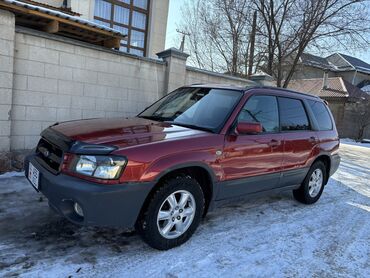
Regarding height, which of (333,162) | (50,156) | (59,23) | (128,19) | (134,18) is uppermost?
(134,18)

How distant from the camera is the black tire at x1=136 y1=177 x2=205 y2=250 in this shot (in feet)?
10.6

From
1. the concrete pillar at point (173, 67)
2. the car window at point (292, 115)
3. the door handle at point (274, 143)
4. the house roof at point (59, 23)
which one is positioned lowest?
the door handle at point (274, 143)

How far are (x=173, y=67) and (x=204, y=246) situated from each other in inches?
228

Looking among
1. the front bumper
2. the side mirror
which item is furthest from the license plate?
the side mirror

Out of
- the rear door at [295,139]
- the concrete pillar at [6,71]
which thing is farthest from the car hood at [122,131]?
the concrete pillar at [6,71]

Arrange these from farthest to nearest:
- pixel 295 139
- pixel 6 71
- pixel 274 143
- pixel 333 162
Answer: pixel 333 162, pixel 6 71, pixel 295 139, pixel 274 143

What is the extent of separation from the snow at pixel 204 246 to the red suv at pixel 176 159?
297mm

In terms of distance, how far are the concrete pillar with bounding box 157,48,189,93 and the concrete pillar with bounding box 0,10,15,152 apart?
3.75 meters

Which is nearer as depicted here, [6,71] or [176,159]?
[176,159]

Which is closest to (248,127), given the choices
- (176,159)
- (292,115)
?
(176,159)

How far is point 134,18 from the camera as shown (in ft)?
44.2

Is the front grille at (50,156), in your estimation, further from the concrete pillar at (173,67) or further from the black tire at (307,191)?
the concrete pillar at (173,67)

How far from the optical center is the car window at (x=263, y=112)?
4152mm

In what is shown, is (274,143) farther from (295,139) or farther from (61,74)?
(61,74)
